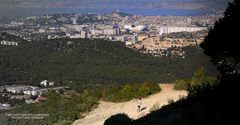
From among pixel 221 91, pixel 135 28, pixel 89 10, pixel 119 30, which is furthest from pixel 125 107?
pixel 89 10

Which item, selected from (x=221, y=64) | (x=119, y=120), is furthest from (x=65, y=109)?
(x=221, y=64)

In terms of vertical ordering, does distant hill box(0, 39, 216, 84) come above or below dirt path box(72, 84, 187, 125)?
below

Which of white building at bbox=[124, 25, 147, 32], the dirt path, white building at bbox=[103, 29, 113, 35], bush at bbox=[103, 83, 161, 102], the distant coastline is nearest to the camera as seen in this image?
the dirt path

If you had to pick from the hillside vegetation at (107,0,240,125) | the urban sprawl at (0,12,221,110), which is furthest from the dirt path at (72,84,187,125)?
the urban sprawl at (0,12,221,110)

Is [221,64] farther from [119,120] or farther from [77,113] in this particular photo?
[77,113]

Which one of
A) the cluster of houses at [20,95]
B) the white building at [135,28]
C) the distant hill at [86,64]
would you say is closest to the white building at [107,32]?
the white building at [135,28]

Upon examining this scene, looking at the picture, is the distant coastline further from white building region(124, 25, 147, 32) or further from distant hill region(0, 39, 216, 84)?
white building region(124, 25, 147, 32)
